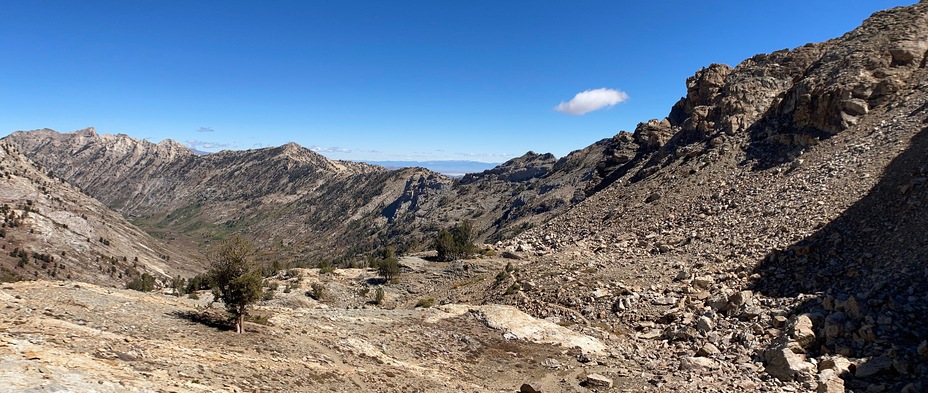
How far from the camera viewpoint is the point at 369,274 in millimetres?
43719

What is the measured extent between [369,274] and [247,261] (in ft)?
79.0

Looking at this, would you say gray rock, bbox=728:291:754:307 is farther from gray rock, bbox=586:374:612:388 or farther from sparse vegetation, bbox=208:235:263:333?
sparse vegetation, bbox=208:235:263:333

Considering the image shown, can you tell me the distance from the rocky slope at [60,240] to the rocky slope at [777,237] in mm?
82104

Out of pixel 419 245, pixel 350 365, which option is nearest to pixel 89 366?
pixel 350 365

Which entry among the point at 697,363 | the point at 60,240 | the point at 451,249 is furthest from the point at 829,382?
the point at 60,240

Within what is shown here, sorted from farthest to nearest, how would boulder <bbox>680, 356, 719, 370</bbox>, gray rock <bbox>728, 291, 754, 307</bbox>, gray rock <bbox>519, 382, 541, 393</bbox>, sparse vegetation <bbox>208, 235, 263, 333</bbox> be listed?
gray rock <bbox>728, 291, 754, 307</bbox> → boulder <bbox>680, 356, 719, 370</bbox> → sparse vegetation <bbox>208, 235, 263, 333</bbox> → gray rock <bbox>519, 382, 541, 393</bbox>

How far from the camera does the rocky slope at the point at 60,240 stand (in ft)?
257

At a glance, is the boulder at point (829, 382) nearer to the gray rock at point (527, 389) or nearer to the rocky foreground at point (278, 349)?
the rocky foreground at point (278, 349)

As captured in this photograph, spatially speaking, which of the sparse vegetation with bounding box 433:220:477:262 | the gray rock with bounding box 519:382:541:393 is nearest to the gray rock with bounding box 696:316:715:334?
the gray rock with bounding box 519:382:541:393

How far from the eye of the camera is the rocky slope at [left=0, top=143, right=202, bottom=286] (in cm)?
7825

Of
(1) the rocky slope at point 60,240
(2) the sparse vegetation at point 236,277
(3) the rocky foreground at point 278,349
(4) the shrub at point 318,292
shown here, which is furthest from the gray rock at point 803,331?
(1) the rocky slope at point 60,240

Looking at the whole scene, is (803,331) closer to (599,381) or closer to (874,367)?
(874,367)

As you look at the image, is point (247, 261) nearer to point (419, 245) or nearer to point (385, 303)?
point (385, 303)

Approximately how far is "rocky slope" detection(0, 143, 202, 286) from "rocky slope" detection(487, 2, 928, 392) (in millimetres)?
82104
